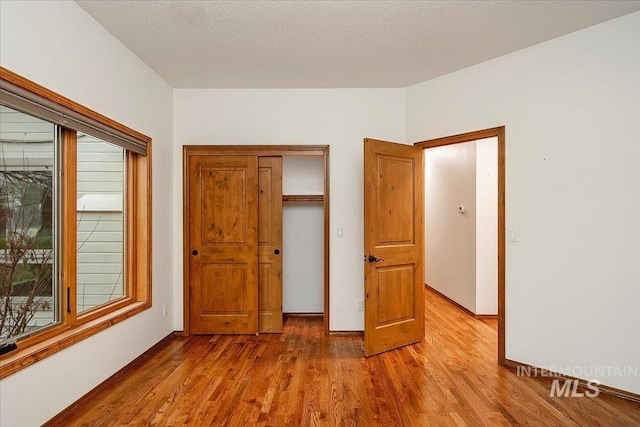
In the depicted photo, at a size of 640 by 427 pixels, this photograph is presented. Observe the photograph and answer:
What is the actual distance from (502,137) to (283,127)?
2.26m

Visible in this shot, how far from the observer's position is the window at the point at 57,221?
6.52ft

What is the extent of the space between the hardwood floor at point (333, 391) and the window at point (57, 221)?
0.64 meters

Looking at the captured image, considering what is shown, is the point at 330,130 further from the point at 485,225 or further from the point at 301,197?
the point at 485,225

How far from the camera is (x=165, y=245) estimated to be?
3.76m

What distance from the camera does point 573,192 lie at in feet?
9.15

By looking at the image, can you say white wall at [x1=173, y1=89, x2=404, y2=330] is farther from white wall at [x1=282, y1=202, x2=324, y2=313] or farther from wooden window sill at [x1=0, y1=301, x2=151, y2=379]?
wooden window sill at [x1=0, y1=301, x2=151, y2=379]

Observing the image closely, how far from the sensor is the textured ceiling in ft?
7.93

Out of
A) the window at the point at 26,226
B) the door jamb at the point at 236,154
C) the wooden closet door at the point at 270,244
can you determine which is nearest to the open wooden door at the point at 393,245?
the door jamb at the point at 236,154

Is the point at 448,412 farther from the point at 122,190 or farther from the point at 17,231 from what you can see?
the point at 122,190

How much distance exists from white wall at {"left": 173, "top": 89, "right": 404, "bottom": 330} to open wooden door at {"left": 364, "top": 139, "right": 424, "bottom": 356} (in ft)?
1.77

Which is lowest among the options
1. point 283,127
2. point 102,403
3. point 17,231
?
point 102,403

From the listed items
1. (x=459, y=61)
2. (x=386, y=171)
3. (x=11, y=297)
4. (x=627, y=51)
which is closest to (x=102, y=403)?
(x=11, y=297)

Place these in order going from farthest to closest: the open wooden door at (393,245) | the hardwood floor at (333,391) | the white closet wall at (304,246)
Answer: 1. the white closet wall at (304,246)
2. the open wooden door at (393,245)
3. the hardwood floor at (333,391)

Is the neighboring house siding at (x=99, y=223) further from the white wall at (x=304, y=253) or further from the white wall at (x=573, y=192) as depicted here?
the white wall at (x=573, y=192)
